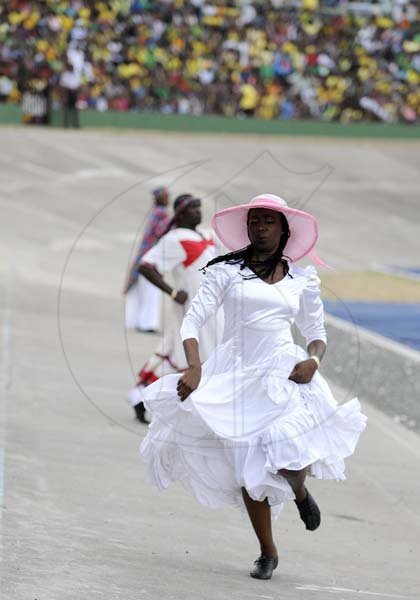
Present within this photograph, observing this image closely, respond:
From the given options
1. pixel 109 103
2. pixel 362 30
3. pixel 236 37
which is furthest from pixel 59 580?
pixel 362 30

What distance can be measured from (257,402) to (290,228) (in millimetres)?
855

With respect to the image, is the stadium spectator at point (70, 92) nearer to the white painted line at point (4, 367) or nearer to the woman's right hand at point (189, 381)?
the white painted line at point (4, 367)

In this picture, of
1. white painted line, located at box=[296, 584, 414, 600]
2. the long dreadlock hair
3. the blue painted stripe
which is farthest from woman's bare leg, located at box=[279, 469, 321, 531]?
the blue painted stripe

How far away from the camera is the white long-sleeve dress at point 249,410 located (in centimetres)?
573

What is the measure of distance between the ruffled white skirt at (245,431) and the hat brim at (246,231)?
0.50m

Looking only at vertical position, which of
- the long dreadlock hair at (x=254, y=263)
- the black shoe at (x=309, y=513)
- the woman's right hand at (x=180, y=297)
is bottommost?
the woman's right hand at (x=180, y=297)

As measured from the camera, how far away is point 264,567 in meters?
5.93

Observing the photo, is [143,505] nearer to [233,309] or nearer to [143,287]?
[233,309]

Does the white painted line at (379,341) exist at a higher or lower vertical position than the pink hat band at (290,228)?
lower

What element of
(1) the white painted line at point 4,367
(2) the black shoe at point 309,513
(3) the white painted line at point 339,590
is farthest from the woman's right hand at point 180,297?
(3) the white painted line at point 339,590

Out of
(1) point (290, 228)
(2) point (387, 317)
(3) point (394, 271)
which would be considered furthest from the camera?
(3) point (394, 271)

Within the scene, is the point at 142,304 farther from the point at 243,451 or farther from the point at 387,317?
the point at 243,451

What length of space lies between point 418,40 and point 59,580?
113 ft

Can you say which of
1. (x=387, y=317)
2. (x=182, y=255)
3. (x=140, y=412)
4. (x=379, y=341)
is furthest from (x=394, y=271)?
(x=182, y=255)
